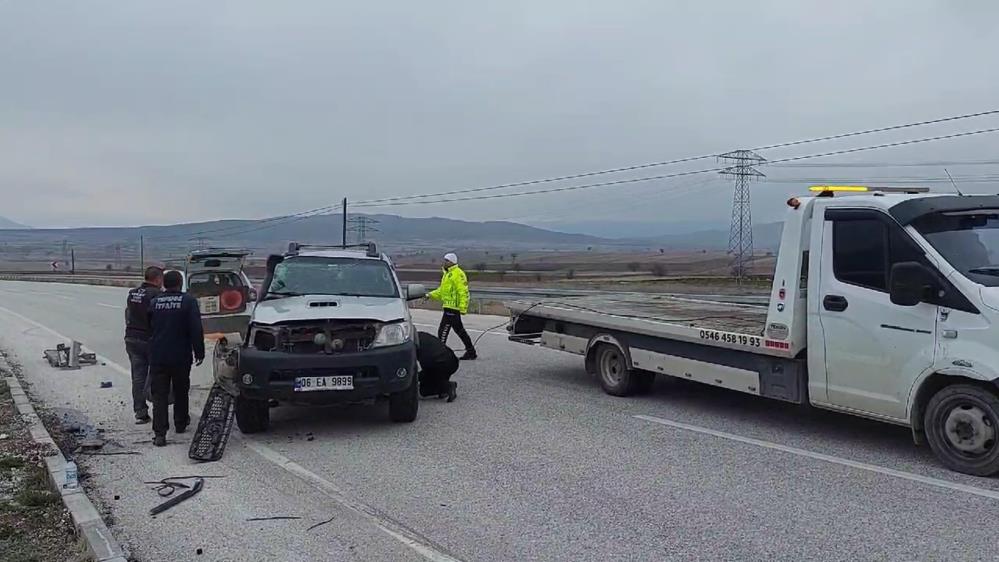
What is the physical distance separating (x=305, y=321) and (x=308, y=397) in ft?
2.36

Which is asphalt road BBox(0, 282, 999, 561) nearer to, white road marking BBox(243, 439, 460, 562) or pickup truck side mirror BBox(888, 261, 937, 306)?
white road marking BBox(243, 439, 460, 562)

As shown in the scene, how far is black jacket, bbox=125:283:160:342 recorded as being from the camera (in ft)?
28.2

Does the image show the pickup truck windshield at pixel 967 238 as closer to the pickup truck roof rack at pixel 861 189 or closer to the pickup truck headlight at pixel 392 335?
the pickup truck roof rack at pixel 861 189

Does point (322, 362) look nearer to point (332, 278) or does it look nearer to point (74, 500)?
point (332, 278)

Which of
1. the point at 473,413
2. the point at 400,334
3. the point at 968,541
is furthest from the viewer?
the point at 473,413

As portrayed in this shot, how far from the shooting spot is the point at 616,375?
32.0 feet

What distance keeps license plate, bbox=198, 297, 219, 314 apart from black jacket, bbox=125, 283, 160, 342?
4428mm

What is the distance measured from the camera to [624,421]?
8414 mm

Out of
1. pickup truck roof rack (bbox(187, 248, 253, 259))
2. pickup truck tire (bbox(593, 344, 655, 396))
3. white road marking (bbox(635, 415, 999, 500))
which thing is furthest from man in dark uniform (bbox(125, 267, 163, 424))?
white road marking (bbox(635, 415, 999, 500))

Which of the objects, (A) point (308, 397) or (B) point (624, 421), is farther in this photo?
(B) point (624, 421)

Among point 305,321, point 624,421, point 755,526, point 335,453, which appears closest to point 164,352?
point 305,321

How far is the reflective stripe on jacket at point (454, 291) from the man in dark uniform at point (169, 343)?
198 inches

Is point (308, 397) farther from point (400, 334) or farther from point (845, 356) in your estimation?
point (845, 356)

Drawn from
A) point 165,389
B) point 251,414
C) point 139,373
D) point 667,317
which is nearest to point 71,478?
point 165,389
